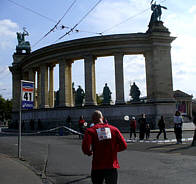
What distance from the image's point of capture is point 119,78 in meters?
32.8

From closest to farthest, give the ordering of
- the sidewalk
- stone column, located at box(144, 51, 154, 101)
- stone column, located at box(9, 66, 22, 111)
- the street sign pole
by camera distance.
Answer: the sidewalk
the street sign pole
stone column, located at box(144, 51, 154, 101)
stone column, located at box(9, 66, 22, 111)

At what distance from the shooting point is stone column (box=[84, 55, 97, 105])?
111ft

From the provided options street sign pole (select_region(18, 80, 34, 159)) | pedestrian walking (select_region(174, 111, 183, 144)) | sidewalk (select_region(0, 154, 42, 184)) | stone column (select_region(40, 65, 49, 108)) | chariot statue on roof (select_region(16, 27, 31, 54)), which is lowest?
sidewalk (select_region(0, 154, 42, 184))

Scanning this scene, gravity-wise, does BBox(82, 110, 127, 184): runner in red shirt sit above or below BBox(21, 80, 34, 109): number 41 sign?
below

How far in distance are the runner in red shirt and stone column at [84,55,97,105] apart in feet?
96.1

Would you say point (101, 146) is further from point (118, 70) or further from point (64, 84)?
point (64, 84)

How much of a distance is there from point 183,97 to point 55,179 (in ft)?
257

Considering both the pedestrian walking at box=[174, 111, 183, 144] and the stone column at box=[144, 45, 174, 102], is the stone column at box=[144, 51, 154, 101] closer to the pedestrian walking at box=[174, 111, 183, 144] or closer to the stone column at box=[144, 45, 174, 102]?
the stone column at box=[144, 45, 174, 102]

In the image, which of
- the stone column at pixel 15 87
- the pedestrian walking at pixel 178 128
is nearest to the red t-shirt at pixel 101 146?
the pedestrian walking at pixel 178 128

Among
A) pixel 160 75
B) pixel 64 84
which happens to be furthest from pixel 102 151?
pixel 64 84

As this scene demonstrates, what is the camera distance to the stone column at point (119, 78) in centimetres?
3250

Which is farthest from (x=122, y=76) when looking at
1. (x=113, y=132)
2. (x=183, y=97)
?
(x=183, y=97)

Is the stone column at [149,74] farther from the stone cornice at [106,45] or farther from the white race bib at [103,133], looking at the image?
the white race bib at [103,133]

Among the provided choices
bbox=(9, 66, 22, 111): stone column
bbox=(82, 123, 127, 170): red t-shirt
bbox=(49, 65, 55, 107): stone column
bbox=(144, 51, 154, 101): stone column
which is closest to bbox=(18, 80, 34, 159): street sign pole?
bbox=(82, 123, 127, 170): red t-shirt
